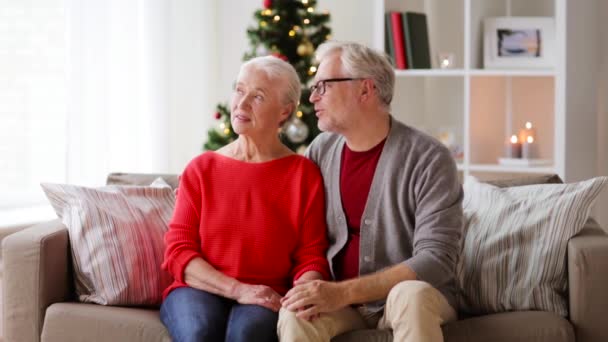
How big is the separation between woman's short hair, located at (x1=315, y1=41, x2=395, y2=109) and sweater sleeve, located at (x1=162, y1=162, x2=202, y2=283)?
520mm

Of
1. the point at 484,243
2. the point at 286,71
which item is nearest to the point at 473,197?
the point at 484,243

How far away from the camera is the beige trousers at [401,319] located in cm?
219

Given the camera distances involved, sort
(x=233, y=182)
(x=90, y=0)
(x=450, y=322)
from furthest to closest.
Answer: (x=90, y=0)
(x=233, y=182)
(x=450, y=322)

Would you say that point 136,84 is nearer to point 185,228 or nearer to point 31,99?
point 31,99

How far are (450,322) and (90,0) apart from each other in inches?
99.9

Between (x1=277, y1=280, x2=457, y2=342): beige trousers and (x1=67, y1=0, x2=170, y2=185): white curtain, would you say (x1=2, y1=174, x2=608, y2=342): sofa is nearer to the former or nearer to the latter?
(x1=277, y1=280, x2=457, y2=342): beige trousers

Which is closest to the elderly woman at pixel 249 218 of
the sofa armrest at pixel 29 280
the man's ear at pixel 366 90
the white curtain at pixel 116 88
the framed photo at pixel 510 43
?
the man's ear at pixel 366 90

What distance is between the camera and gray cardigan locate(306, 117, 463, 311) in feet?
7.93

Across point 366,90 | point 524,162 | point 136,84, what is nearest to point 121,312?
point 366,90

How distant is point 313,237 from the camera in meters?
2.56

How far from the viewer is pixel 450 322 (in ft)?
7.95

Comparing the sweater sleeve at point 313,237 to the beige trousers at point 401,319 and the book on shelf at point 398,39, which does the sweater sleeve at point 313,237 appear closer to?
the beige trousers at point 401,319

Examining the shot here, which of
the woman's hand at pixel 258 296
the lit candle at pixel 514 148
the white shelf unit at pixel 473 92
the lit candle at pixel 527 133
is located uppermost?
the white shelf unit at pixel 473 92

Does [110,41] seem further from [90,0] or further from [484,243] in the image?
[484,243]
